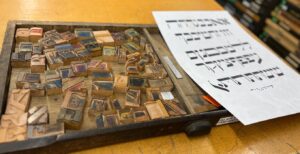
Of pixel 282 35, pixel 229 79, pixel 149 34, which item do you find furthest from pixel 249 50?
pixel 282 35

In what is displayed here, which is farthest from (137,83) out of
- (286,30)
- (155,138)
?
(286,30)

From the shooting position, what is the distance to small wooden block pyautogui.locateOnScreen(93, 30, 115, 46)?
2.54 feet

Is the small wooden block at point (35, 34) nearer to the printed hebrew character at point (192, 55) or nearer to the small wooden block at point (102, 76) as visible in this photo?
the small wooden block at point (102, 76)

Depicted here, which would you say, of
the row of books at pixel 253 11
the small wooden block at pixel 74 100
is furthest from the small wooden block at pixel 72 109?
the row of books at pixel 253 11

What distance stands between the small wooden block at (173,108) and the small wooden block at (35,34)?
396 millimetres

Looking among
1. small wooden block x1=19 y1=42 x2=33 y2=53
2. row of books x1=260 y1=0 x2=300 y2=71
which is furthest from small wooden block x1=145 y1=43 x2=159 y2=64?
row of books x1=260 y1=0 x2=300 y2=71

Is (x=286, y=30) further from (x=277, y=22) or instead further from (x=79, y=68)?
(x=79, y=68)

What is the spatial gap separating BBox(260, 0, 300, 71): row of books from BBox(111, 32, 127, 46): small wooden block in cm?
164

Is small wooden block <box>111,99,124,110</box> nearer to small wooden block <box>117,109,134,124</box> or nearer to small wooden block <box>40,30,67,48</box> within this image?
small wooden block <box>117,109,134,124</box>

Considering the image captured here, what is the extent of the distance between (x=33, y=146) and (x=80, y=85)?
19 cm

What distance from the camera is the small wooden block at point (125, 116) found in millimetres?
567

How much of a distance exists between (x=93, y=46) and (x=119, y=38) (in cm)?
9

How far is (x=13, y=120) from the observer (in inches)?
20.1

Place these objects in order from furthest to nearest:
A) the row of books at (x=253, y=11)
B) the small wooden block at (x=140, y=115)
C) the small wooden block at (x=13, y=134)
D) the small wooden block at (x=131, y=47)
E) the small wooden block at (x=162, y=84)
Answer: the row of books at (x=253, y=11) → the small wooden block at (x=131, y=47) → the small wooden block at (x=162, y=84) → the small wooden block at (x=140, y=115) → the small wooden block at (x=13, y=134)
